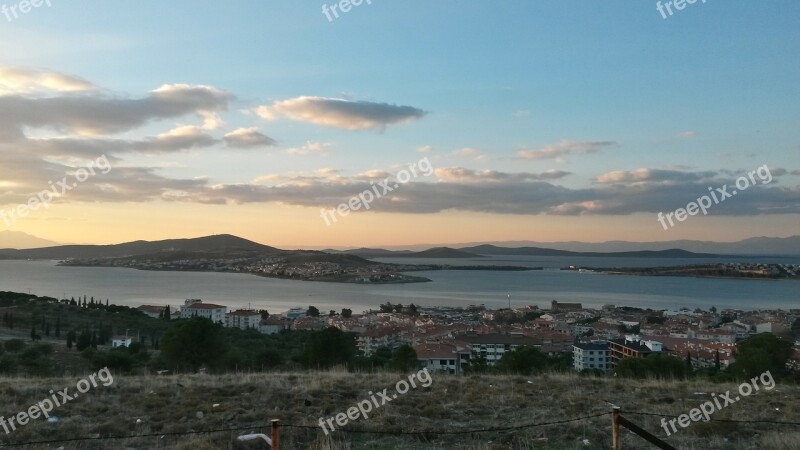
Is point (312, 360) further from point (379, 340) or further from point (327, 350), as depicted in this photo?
point (379, 340)

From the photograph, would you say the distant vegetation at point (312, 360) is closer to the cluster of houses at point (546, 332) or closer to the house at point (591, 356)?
the cluster of houses at point (546, 332)

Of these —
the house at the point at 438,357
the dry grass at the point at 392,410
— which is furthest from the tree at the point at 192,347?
the house at the point at 438,357

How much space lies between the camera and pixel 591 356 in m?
33.1

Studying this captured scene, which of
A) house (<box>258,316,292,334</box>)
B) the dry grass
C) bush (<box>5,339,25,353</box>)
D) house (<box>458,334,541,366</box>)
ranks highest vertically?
the dry grass

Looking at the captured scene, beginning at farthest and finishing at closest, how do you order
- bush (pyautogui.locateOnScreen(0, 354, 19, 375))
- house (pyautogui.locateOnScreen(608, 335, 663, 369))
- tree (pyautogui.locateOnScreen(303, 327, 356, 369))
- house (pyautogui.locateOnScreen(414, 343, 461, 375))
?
house (pyautogui.locateOnScreen(608, 335, 663, 369)) → house (pyautogui.locateOnScreen(414, 343, 461, 375)) → tree (pyautogui.locateOnScreen(303, 327, 356, 369)) → bush (pyautogui.locateOnScreen(0, 354, 19, 375))

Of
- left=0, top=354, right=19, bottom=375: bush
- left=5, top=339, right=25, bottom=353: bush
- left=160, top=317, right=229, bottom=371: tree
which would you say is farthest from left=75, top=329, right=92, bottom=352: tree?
left=160, top=317, right=229, bottom=371: tree

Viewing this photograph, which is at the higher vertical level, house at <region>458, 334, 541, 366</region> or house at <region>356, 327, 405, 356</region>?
house at <region>458, 334, 541, 366</region>

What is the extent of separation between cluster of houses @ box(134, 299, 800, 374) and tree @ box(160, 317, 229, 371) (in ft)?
22.8

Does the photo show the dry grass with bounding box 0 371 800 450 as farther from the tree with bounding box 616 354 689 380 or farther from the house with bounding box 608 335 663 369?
the house with bounding box 608 335 663 369

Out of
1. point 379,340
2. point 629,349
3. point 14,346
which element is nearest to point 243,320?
point 379,340

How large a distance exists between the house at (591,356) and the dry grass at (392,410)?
23793 millimetres

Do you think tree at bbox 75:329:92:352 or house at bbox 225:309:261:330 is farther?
house at bbox 225:309:261:330

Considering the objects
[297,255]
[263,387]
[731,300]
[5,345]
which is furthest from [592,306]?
[297,255]

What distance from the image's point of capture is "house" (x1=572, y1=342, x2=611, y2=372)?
3241 centimetres
